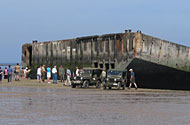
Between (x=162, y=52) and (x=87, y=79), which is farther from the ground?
(x=162, y=52)

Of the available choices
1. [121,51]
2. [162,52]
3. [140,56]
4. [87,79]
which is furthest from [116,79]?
[162,52]

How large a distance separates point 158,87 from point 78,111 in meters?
23.4

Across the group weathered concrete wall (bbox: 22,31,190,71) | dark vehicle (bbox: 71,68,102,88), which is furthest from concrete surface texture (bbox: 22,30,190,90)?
dark vehicle (bbox: 71,68,102,88)

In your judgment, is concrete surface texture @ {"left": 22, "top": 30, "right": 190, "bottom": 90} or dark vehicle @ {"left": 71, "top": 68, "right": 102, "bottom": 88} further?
concrete surface texture @ {"left": 22, "top": 30, "right": 190, "bottom": 90}

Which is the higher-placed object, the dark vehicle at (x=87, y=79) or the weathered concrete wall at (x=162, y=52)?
the weathered concrete wall at (x=162, y=52)

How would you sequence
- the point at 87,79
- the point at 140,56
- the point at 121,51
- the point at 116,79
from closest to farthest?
the point at 116,79, the point at 87,79, the point at 140,56, the point at 121,51

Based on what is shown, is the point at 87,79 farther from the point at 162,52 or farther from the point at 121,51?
the point at 162,52

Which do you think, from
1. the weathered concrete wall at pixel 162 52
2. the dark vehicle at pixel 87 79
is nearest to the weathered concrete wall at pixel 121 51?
the weathered concrete wall at pixel 162 52

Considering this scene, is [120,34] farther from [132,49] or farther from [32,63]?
[32,63]

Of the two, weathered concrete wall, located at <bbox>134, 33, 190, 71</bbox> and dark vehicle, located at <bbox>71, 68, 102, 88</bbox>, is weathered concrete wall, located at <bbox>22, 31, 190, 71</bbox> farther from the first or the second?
dark vehicle, located at <bbox>71, 68, 102, 88</bbox>

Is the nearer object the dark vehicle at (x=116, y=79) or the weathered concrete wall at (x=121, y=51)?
the dark vehicle at (x=116, y=79)

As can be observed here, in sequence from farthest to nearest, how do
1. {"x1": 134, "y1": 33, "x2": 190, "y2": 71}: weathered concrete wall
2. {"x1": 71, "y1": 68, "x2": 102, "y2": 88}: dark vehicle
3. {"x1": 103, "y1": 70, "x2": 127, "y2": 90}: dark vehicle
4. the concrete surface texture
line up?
the concrete surface texture
{"x1": 134, "y1": 33, "x2": 190, "y2": 71}: weathered concrete wall
{"x1": 71, "y1": 68, "x2": 102, "y2": 88}: dark vehicle
{"x1": 103, "y1": 70, "x2": 127, "y2": 90}: dark vehicle

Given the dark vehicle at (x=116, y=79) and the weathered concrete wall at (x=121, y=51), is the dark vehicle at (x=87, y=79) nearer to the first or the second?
the dark vehicle at (x=116, y=79)

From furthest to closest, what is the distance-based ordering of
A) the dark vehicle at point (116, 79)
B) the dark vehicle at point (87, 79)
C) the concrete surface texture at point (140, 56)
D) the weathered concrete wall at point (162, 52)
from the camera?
the concrete surface texture at point (140, 56)
the weathered concrete wall at point (162, 52)
the dark vehicle at point (87, 79)
the dark vehicle at point (116, 79)
